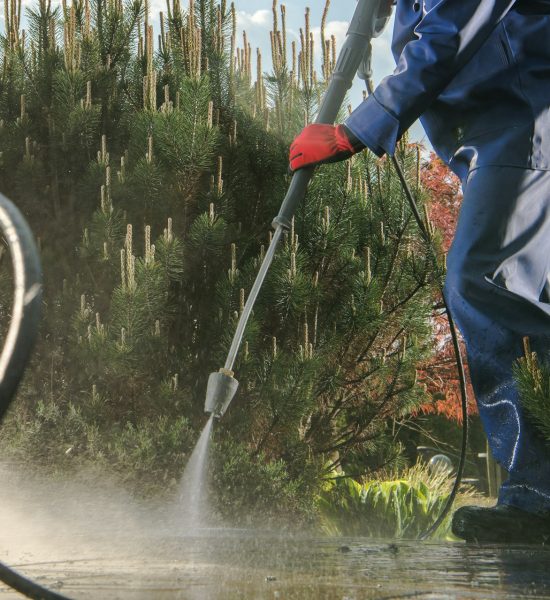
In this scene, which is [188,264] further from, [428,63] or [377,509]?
[428,63]

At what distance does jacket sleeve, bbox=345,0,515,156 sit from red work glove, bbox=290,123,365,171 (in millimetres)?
99

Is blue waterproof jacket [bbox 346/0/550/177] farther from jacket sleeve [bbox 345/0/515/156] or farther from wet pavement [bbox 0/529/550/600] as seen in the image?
wet pavement [bbox 0/529/550/600]

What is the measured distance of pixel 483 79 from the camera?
241cm

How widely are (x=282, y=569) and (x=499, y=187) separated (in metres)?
1.17

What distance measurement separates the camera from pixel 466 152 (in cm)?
251

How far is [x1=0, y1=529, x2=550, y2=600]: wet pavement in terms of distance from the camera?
1698mm

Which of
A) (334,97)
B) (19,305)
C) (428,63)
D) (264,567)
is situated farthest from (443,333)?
(19,305)

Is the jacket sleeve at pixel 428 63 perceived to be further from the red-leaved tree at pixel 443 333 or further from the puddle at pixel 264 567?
the red-leaved tree at pixel 443 333

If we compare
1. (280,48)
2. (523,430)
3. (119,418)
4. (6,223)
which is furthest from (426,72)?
(280,48)

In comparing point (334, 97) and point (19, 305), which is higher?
point (334, 97)

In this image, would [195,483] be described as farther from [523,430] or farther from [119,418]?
[523,430]

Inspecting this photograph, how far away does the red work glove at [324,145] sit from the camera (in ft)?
8.54

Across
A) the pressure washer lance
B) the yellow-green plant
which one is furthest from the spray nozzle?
the yellow-green plant

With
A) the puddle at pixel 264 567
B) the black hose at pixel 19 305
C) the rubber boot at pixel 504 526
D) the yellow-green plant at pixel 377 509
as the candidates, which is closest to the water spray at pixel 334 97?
the puddle at pixel 264 567
